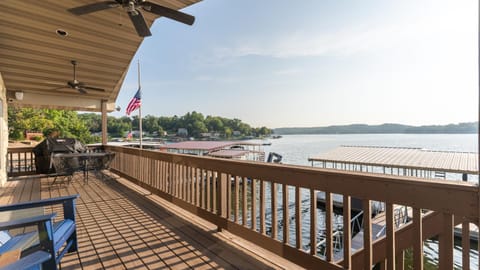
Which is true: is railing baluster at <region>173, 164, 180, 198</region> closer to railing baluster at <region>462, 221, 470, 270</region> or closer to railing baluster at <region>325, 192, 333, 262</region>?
railing baluster at <region>325, 192, 333, 262</region>

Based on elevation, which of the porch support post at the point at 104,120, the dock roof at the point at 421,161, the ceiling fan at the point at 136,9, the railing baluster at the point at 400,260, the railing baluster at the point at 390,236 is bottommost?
the dock roof at the point at 421,161

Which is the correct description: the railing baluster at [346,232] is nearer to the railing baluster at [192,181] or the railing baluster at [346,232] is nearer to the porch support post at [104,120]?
the railing baluster at [192,181]

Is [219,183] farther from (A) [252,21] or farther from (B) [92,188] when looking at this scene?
(A) [252,21]

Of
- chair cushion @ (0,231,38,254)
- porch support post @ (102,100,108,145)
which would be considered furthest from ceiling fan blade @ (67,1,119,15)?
porch support post @ (102,100,108,145)

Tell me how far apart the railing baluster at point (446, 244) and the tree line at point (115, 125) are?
23.7 m

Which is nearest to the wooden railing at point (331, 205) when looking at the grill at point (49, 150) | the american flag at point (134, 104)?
the grill at point (49, 150)

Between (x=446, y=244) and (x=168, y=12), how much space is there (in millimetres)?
3554

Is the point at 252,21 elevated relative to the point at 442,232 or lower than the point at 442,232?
elevated

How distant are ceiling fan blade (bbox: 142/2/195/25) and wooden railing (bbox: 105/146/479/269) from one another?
73.5 inches

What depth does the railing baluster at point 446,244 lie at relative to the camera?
52.0 inches

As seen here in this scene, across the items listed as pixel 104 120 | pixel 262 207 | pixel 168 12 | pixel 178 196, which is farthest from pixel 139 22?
pixel 104 120

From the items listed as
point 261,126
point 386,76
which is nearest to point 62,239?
point 386,76

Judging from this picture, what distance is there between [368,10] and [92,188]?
622cm

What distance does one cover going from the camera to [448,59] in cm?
126
